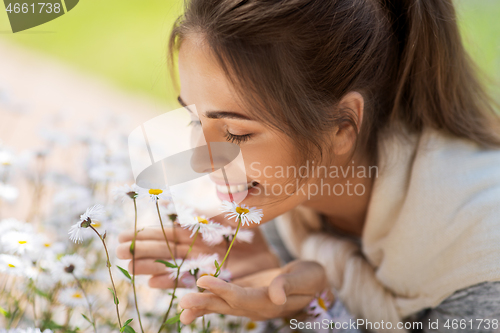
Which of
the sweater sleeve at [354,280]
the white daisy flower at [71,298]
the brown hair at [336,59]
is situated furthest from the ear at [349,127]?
the white daisy flower at [71,298]

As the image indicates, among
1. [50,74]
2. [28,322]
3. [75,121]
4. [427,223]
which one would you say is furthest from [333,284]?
[50,74]

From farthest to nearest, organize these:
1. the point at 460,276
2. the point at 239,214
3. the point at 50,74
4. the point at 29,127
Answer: the point at 50,74 → the point at 29,127 → the point at 460,276 → the point at 239,214

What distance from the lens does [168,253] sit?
2.17 feet

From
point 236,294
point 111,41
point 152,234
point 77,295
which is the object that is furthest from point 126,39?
point 236,294

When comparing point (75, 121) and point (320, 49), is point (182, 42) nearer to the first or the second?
point (320, 49)

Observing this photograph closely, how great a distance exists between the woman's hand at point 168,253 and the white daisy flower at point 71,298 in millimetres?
77

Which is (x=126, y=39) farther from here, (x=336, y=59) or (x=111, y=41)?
(x=336, y=59)

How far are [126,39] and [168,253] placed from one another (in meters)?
1.11

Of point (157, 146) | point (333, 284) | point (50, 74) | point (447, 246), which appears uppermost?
point (50, 74)

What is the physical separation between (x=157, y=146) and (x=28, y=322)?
1.16ft

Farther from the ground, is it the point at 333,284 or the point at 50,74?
the point at 50,74

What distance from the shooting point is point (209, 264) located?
1.79 ft

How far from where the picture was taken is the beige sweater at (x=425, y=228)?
70 centimetres

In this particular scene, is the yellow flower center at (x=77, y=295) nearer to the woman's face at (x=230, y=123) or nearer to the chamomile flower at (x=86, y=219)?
the chamomile flower at (x=86, y=219)
